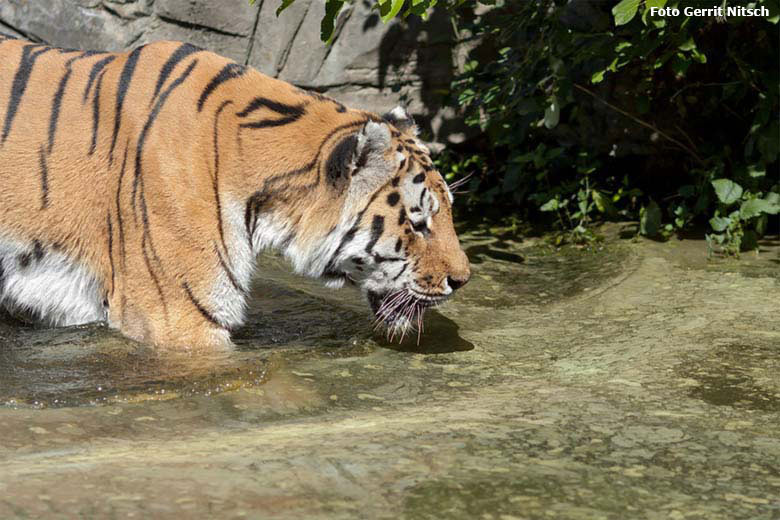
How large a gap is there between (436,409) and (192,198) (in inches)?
47.7

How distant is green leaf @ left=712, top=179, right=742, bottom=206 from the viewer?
17.7 feet

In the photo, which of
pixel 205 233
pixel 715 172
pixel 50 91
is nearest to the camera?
pixel 205 233

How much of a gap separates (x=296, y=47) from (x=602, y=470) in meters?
4.84

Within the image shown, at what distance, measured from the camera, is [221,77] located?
13.2 ft

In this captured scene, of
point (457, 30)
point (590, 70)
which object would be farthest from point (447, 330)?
point (457, 30)

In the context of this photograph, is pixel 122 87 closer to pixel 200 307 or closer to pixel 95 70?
pixel 95 70

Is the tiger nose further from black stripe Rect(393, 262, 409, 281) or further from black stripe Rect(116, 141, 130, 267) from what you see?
black stripe Rect(116, 141, 130, 267)

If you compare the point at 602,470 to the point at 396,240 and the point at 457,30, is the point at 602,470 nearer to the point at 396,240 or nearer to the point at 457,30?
the point at 396,240

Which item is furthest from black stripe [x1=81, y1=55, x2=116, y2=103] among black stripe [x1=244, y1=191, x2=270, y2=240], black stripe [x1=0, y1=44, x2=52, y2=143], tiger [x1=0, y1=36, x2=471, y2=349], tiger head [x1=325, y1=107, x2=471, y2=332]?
tiger head [x1=325, y1=107, x2=471, y2=332]

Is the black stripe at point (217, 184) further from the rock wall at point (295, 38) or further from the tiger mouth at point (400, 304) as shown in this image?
the rock wall at point (295, 38)

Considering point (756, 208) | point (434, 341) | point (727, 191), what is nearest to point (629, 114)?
point (727, 191)

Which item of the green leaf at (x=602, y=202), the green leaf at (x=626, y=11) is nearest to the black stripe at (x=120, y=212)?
the green leaf at (x=626, y=11)

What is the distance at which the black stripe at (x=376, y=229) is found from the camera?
13.0ft

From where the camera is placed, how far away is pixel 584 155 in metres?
6.18
